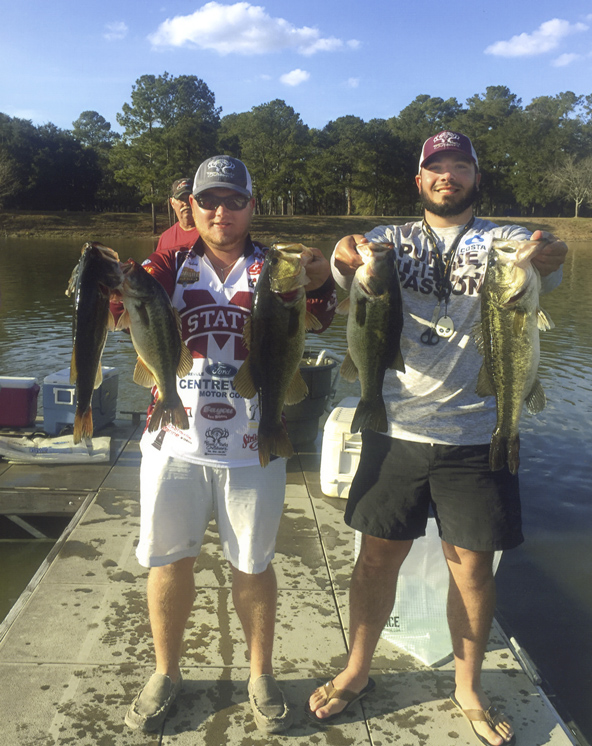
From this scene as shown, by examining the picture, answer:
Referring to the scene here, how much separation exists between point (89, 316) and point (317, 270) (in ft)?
3.21

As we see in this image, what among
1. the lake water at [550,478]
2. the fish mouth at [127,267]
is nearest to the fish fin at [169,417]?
the fish mouth at [127,267]

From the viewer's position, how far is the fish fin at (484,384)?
104 inches

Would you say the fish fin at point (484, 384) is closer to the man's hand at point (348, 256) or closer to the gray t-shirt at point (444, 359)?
the gray t-shirt at point (444, 359)

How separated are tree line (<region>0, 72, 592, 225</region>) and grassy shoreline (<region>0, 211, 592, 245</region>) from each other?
3431mm

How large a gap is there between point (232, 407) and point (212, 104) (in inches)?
3094

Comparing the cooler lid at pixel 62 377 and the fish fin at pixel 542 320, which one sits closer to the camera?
the fish fin at pixel 542 320

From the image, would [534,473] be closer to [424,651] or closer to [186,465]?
[424,651]

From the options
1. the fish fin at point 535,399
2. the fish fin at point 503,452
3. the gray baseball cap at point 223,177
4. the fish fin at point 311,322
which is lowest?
the fish fin at point 503,452

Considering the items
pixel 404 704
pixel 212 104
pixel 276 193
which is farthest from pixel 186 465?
pixel 212 104

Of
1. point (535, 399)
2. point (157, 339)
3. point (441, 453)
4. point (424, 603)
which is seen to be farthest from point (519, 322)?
point (424, 603)

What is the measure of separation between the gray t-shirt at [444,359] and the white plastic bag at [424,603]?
88 cm

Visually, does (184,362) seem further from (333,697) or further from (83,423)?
(333,697)

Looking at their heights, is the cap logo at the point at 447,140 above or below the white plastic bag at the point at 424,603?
above

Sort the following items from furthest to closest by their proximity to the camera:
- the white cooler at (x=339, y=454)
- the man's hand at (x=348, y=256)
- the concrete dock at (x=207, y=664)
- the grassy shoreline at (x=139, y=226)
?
the grassy shoreline at (x=139, y=226) < the white cooler at (x=339, y=454) < the concrete dock at (x=207, y=664) < the man's hand at (x=348, y=256)
